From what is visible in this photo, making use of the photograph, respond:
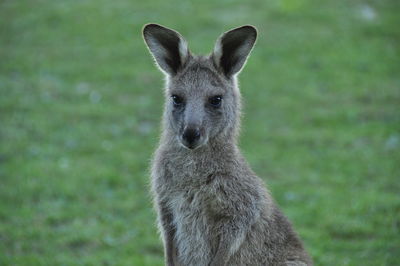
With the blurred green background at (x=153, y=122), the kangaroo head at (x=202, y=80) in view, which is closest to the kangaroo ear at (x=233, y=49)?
the kangaroo head at (x=202, y=80)

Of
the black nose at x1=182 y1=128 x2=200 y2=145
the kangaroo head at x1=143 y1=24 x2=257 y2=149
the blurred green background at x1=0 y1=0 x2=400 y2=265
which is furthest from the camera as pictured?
the blurred green background at x1=0 y1=0 x2=400 y2=265

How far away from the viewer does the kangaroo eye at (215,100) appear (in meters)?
4.82

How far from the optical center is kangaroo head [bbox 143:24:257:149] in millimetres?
4762

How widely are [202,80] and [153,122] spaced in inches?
261

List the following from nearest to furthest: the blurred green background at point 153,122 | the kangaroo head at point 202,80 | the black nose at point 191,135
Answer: the black nose at point 191,135 → the kangaroo head at point 202,80 → the blurred green background at point 153,122

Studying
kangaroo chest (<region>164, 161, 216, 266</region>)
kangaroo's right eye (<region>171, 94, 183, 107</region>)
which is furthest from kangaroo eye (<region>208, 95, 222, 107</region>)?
kangaroo chest (<region>164, 161, 216, 266</region>)

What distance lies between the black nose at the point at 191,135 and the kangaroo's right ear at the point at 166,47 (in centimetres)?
67

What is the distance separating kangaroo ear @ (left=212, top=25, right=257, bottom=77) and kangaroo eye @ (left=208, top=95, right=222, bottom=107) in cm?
26

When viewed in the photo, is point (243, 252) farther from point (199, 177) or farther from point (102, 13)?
point (102, 13)

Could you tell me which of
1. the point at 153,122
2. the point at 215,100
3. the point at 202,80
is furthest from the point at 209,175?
the point at 153,122

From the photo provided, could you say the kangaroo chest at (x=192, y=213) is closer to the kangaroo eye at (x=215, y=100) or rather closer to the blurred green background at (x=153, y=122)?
the kangaroo eye at (x=215, y=100)

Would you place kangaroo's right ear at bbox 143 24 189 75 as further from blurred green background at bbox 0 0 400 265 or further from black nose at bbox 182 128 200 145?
blurred green background at bbox 0 0 400 265

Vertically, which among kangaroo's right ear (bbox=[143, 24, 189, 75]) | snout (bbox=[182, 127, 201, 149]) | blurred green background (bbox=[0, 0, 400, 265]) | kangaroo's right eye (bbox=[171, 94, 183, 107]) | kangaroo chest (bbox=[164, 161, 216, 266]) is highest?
kangaroo's right ear (bbox=[143, 24, 189, 75])

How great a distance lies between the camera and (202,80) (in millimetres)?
4879
